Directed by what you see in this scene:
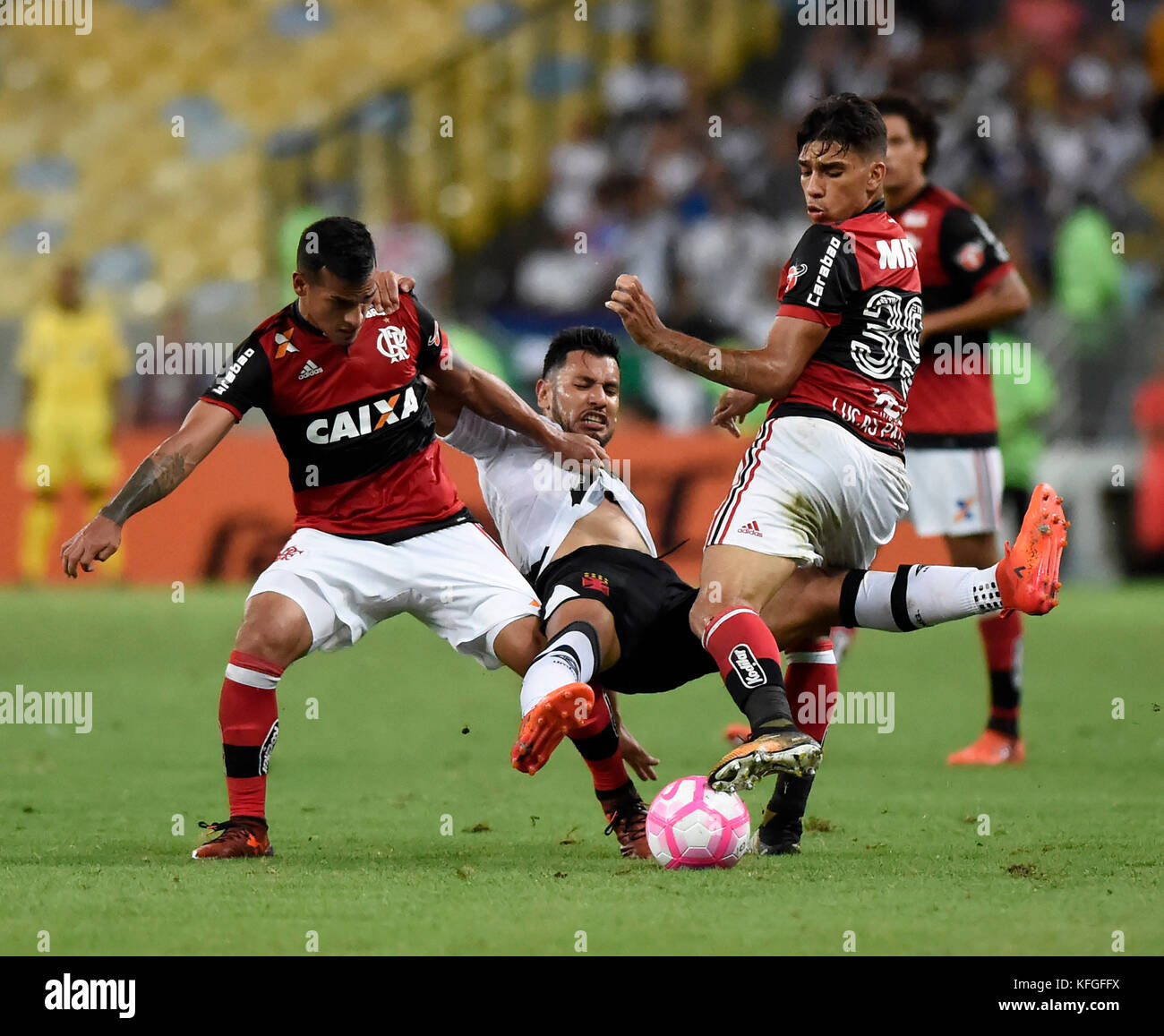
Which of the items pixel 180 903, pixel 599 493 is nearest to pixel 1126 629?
pixel 599 493

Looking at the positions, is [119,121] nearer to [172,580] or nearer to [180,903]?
[172,580]

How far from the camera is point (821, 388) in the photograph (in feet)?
17.1

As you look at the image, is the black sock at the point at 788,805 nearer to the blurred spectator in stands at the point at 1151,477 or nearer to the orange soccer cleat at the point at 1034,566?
the orange soccer cleat at the point at 1034,566

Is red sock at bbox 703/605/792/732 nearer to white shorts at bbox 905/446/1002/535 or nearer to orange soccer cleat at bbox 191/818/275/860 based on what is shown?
orange soccer cleat at bbox 191/818/275/860

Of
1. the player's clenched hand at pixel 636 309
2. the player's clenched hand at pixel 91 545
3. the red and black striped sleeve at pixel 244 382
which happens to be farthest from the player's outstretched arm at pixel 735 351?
the player's clenched hand at pixel 91 545

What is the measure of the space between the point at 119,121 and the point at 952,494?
13821mm

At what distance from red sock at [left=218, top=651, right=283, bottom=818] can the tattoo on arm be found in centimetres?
51

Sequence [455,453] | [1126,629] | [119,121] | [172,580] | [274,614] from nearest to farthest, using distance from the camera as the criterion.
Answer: [274,614] < [1126,629] < [455,453] < [172,580] < [119,121]

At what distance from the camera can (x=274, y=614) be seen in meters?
5.25

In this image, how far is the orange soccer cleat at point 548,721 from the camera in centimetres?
464

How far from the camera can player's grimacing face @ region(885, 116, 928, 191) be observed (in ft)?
23.9

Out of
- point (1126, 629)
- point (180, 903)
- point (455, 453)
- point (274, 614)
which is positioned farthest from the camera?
point (455, 453)

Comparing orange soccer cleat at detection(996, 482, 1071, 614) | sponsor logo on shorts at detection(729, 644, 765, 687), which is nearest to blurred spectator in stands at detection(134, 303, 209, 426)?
sponsor logo on shorts at detection(729, 644, 765, 687)

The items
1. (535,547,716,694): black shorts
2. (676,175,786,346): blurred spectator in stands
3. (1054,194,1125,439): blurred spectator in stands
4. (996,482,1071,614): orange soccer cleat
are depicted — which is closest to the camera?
(996,482,1071,614): orange soccer cleat
